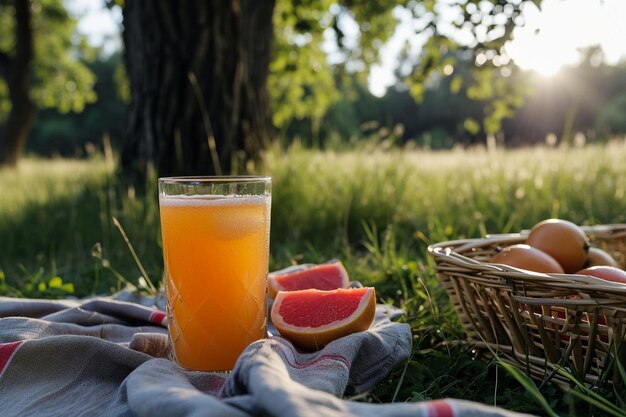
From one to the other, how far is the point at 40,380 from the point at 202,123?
310 cm

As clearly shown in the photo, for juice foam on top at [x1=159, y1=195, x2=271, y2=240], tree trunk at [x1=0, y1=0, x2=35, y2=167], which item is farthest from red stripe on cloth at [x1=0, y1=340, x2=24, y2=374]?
tree trunk at [x1=0, y1=0, x2=35, y2=167]

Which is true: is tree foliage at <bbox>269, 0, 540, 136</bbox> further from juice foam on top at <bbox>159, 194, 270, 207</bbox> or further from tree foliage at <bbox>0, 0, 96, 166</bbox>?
tree foliage at <bbox>0, 0, 96, 166</bbox>

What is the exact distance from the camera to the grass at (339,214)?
3246 millimetres

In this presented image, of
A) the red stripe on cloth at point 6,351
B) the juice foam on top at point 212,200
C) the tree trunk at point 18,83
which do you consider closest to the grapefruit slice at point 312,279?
the juice foam on top at point 212,200

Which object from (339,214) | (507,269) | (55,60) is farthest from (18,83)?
(507,269)

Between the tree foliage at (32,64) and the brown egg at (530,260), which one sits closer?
the brown egg at (530,260)

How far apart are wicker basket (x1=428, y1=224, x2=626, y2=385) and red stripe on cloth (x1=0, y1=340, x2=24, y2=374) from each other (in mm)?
1206

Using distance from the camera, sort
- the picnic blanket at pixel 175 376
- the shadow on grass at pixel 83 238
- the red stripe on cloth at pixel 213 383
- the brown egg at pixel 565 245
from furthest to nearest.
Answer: the shadow on grass at pixel 83 238
the brown egg at pixel 565 245
the red stripe on cloth at pixel 213 383
the picnic blanket at pixel 175 376

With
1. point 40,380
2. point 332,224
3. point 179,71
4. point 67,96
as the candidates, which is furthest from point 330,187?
Answer: point 67,96

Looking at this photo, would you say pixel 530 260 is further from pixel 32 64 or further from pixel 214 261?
pixel 32 64

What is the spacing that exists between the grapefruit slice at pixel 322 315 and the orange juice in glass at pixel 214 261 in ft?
0.43

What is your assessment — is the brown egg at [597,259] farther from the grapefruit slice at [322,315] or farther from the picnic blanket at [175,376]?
the grapefruit slice at [322,315]

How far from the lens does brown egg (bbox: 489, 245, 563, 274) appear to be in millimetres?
1951

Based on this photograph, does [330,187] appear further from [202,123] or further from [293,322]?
[293,322]
